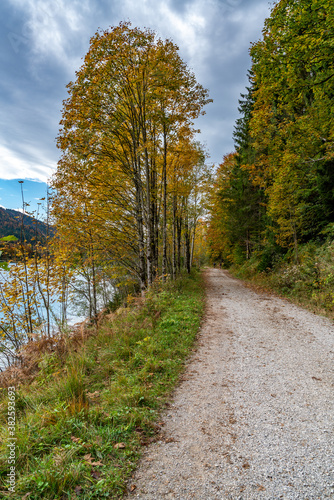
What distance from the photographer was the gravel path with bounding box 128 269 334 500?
2.14m

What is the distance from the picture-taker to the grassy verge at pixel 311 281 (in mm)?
7844

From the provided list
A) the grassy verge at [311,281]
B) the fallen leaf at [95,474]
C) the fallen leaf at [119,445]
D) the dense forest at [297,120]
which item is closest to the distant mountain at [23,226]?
the fallen leaf at [119,445]

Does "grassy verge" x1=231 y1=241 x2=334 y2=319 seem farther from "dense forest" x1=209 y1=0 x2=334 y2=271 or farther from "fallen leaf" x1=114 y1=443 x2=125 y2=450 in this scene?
"fallen leaf" x1=114 y1=443 x2=125 y2=450

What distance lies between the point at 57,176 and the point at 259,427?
8.81 metres

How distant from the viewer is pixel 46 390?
11.9 ft

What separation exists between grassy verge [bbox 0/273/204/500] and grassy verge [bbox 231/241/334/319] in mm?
4838

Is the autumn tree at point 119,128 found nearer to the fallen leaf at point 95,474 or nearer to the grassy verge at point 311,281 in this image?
the grassy verge at point 311,281

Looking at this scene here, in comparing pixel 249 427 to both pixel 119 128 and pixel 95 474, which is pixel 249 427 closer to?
pixel 95 474

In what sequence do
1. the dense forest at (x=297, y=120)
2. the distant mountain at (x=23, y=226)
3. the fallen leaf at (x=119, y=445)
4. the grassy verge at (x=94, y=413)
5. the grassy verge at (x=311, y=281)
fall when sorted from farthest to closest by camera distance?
1. the grassy verge at (x=311, y=281)
2. the dense forest at (x=297, y=120)
3. the distant mountain at (x=23, y=226)
4. the fallen leaf at (x=119, y=445)
5. the grassy verge at (x=94, y=413)

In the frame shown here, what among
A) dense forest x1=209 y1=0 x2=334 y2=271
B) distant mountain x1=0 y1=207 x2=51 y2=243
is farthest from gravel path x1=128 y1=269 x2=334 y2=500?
dense forest x1=209 y1=0 x2=334 y2=271

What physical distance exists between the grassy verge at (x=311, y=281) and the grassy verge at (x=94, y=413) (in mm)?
4838

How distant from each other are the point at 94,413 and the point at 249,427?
6.27 ft

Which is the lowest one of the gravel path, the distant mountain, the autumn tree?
the gravel path

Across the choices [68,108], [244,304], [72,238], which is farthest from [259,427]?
[68,108]
